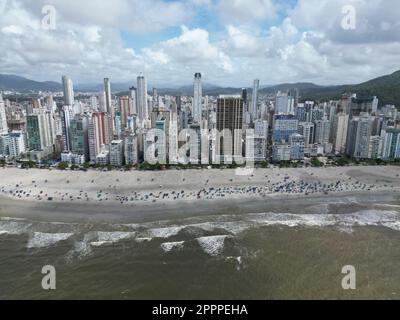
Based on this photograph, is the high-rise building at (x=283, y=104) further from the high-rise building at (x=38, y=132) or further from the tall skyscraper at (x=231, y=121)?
the high-rise building at (x=38, y=132)

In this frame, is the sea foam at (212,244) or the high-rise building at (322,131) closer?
the sea foam at (212,244)

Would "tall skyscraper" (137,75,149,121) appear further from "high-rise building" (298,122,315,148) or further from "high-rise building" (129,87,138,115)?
"high-rise building" (298,122,315,148)

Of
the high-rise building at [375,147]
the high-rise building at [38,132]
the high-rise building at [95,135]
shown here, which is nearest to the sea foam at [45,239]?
the high-rise building at [95,135]

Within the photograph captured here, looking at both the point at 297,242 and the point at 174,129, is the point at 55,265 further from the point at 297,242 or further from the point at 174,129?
the point at 174,129

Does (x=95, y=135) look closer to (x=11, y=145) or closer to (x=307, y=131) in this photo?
(x=11, y=145)

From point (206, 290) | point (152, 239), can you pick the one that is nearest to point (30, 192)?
point (152, 239)
